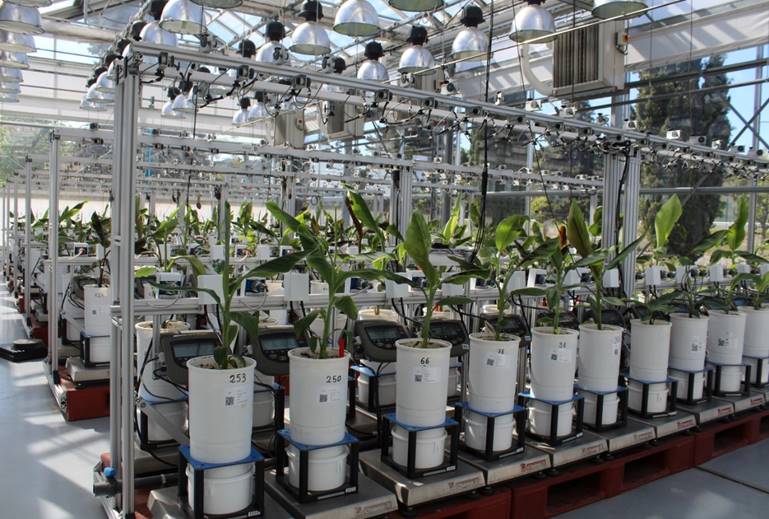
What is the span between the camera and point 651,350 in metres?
3.85

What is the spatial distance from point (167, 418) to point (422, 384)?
1425 mm

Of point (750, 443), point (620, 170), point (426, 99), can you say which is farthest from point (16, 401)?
point (750, 443)

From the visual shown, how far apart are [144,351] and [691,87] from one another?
6.84 m

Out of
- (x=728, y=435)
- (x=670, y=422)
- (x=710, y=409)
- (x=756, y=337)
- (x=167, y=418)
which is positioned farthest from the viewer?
(x=756, y=337)

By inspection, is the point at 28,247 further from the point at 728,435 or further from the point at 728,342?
the point at 728,435

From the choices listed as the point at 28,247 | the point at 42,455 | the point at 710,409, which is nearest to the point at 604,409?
the point at 710,409

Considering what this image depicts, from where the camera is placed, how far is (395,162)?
5.60 meters

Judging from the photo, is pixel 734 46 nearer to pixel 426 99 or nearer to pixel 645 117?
pixel 645 117

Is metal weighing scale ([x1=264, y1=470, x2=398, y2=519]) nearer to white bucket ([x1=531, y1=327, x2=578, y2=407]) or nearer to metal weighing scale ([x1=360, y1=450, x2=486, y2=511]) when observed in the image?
metal weighing scale ([x1=360, y1=450, x2=486, y2=511])

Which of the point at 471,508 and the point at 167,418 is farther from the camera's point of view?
the point at 167,418

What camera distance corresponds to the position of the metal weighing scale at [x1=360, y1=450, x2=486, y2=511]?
2.79 meters

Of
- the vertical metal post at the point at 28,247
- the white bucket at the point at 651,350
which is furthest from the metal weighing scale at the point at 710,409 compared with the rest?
the vertical metal post at the point at 28,247

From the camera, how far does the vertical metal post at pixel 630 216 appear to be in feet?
14.8

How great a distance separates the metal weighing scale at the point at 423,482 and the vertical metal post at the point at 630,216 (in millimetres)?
2169
